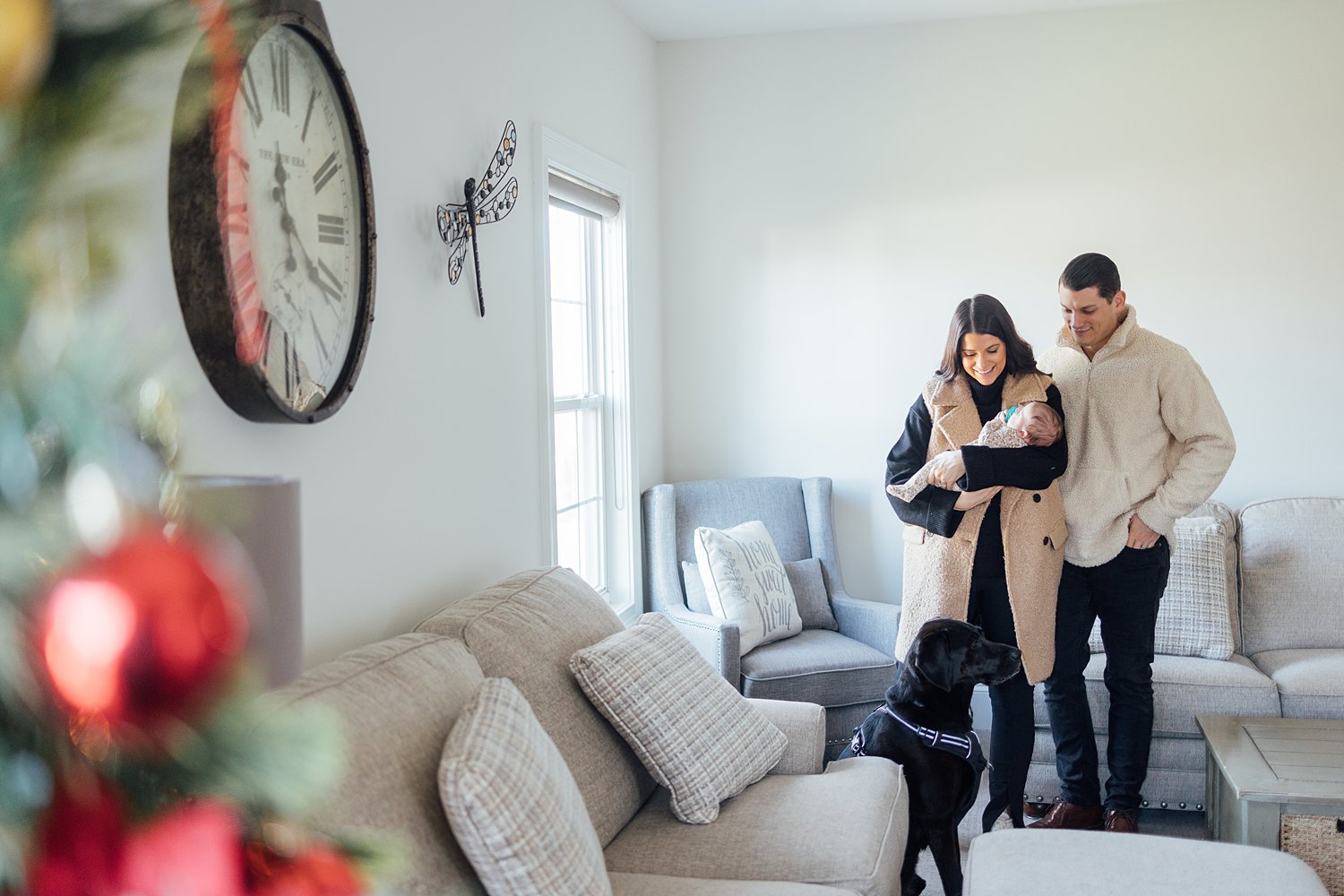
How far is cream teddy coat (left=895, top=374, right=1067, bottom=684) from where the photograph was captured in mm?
2938

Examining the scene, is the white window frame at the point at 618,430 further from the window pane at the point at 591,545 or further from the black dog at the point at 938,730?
the black dog at the point at 938,730

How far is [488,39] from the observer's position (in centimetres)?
282

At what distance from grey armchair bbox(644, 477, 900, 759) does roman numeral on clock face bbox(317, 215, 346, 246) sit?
188 centimetres

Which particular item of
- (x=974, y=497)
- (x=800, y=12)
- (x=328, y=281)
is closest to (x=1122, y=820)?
(x=974, y=497)

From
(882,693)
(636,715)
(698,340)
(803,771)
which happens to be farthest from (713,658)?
(698,340)

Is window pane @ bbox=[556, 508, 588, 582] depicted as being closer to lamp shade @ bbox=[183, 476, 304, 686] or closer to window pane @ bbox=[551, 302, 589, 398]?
window pane @ bbox=[551, 302, 589, 398]

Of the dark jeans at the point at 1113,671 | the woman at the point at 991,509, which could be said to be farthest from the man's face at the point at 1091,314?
the dark jeans at the point at 1113,671

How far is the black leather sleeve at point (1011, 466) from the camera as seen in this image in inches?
113

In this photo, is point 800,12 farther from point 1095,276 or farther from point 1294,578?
point 1294,578

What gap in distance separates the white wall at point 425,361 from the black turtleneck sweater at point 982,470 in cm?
106

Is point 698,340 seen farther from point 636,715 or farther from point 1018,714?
point 636,715

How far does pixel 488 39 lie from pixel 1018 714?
7.76 feet

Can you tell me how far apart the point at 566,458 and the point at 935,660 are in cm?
154

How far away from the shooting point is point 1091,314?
116 inches
